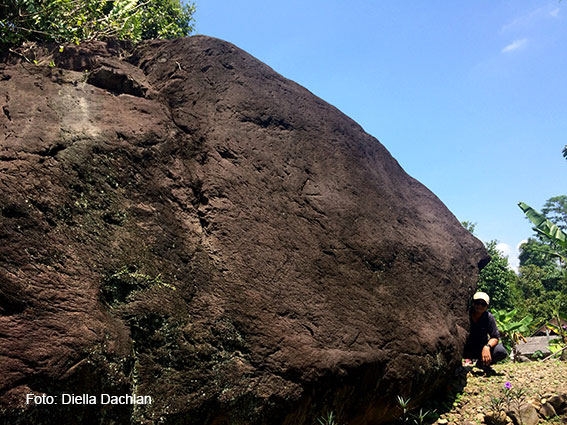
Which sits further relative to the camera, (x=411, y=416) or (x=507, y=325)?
(x=507, y=325)

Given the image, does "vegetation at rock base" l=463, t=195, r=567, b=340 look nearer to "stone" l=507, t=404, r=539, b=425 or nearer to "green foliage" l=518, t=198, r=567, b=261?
"green foliage" l=518, t=198, r=567, b=261

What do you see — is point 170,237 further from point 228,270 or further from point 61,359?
point 61,359

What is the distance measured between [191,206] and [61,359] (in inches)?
59.6

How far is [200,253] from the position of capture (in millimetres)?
3506

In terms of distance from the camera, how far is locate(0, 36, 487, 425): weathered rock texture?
280 cm

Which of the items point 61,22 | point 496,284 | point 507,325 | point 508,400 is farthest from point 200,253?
point 496,284

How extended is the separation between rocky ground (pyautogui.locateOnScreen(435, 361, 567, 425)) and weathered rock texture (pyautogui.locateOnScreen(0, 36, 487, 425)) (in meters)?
0.46

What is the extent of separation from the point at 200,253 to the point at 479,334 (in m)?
4.29

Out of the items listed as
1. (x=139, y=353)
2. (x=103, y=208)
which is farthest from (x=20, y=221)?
(x=139, y=353)

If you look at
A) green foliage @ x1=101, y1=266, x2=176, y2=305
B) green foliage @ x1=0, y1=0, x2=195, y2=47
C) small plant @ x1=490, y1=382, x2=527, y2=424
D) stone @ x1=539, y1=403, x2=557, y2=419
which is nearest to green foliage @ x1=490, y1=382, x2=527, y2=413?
small plant @ x1=490, y1=382, x2=527, y2=424

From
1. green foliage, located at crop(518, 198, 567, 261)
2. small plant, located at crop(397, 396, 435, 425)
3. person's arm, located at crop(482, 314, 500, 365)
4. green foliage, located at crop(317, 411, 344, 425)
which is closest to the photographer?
green foliage, located at crop(317, 411, 344, 425)

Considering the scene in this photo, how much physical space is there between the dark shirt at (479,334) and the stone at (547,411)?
1.28 m

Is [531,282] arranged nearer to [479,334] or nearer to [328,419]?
[479,334]

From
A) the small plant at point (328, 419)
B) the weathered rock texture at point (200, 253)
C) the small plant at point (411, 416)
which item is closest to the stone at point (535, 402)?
the weathered rock texture at point (200, 253)
